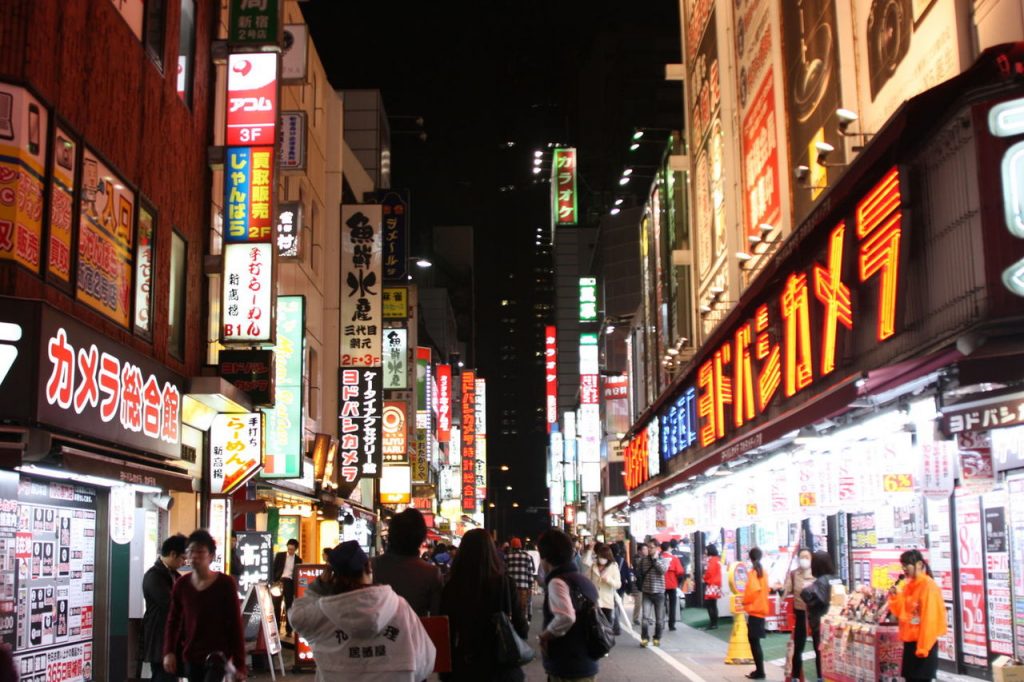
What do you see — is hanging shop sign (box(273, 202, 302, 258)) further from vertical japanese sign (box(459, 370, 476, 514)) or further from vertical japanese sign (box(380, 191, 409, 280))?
vertical japanese sign (box(459, 370, 476, 514))

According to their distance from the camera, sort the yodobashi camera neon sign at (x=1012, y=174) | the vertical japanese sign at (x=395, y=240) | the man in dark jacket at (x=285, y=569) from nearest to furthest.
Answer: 1. the yodobashi camera neon sign at (x=1012, y=174)
2. the man in dark jacket at (x=285, y=569)
3. the vertical japanese sign at (x=395, y=240)

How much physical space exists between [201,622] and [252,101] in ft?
33.8

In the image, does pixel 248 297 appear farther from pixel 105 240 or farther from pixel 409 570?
pixel 409 570

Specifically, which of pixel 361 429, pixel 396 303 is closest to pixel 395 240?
pixel 396 303

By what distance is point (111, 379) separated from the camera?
40.8ft

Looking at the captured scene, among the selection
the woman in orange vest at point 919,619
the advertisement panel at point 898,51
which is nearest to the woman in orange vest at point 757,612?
the woman in orange vest at point 919,619

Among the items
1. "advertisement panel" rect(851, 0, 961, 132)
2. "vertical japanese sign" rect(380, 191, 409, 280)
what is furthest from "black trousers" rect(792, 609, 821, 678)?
"vertical japanese sign" rect(380, 191, 409, 280)

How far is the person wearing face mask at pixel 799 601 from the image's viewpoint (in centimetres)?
1369

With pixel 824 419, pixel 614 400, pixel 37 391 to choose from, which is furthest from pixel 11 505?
pixel 614 400

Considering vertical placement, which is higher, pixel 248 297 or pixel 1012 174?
pixel 248 297

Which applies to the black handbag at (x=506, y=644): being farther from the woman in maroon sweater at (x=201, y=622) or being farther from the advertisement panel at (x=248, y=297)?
the advertisement panel at (x=248, y=297)

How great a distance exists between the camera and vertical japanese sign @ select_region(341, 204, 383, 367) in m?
29.9

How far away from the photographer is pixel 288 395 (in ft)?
71.7

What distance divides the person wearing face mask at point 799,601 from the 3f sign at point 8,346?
9131mm
